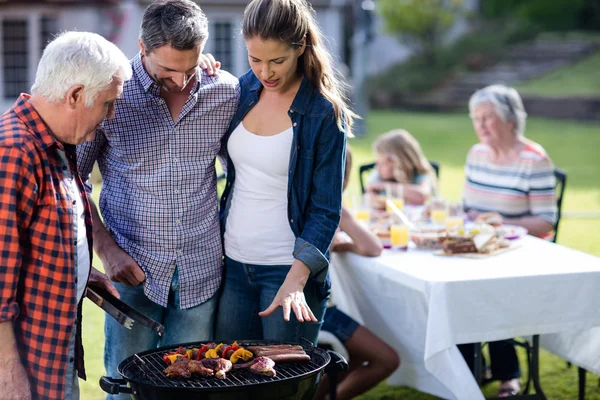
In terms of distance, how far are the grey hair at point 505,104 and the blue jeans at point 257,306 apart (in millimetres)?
2375

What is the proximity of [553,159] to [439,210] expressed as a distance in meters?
9.21

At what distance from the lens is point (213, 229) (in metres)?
2.87

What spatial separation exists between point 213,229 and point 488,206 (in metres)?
2.43

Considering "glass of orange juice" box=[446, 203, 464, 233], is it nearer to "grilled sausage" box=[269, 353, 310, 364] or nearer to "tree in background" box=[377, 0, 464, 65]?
"grilled sausage" box=[269, 353, 310, 364]

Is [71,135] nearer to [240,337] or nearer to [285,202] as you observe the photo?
[285,202]

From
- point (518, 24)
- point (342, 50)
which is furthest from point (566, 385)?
point (518, 24)

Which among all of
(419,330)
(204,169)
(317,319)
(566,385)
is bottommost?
(566,385)

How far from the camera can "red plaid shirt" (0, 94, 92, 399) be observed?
210 centimetres

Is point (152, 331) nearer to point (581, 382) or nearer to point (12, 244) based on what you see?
point (12, 244)

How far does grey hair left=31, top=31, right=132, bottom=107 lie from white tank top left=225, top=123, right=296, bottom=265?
65 cm

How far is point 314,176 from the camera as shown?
9.05 feet

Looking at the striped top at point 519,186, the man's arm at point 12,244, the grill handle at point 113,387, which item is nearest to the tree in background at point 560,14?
the striped top at point 519,186

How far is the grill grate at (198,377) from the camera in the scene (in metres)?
2.31

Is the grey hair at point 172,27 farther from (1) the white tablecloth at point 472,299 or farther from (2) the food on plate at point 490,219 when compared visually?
(2) the food on plate at point 490,219
